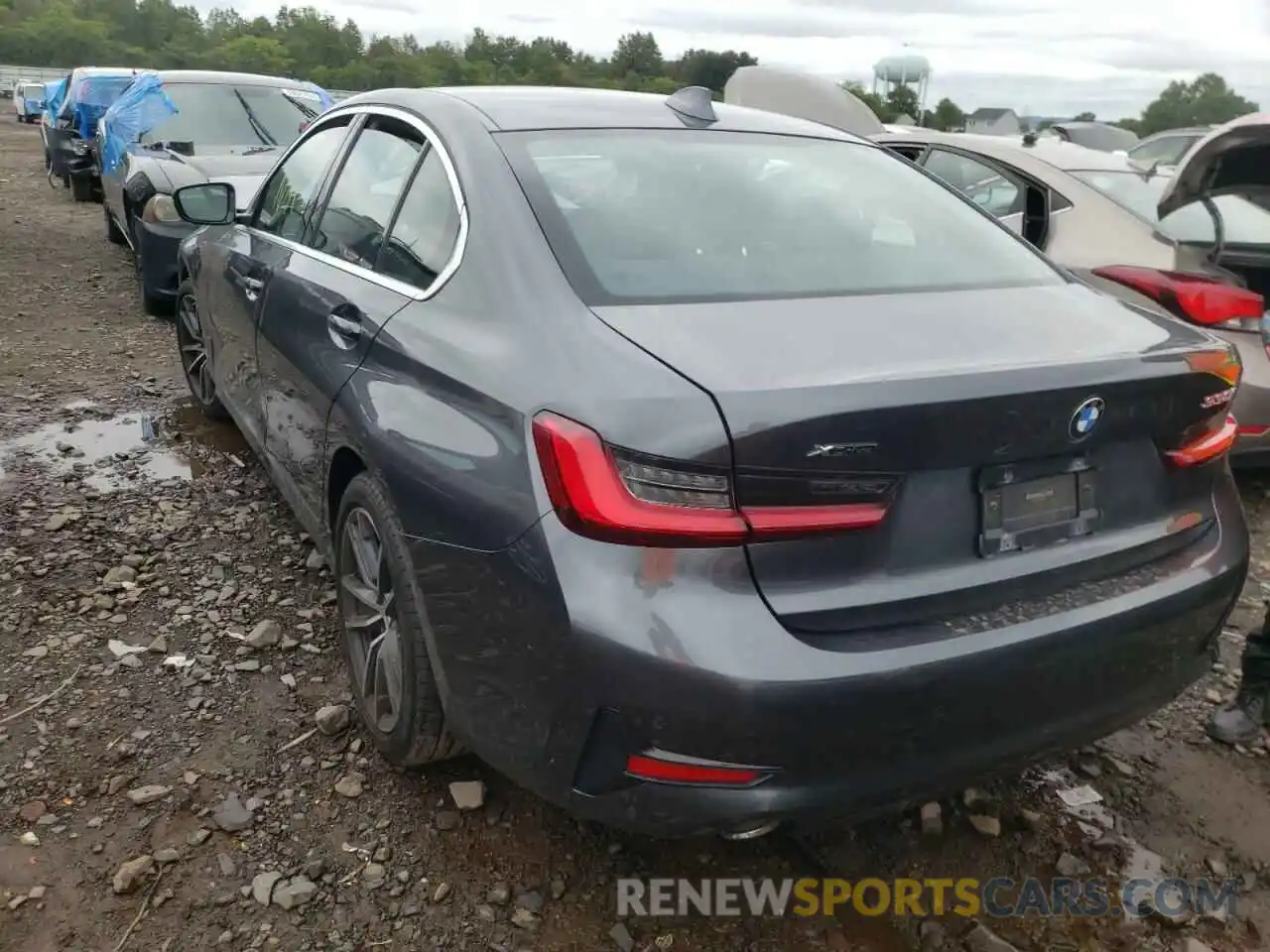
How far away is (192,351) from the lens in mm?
5246

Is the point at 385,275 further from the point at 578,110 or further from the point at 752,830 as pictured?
the point at 752,830

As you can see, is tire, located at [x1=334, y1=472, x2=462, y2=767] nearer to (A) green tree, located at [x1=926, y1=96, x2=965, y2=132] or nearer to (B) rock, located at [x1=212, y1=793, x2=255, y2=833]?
(B) rock, located at [x1=212, y1=793, x2=255, y2=833]

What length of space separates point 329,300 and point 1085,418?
1.90 meters

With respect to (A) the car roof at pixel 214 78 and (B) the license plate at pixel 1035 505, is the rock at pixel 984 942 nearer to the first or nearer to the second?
(B) the license plate at pixel 1035 505

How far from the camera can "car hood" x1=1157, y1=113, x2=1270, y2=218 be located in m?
3.84

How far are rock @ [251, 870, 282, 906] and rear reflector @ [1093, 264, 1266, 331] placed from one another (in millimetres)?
3672

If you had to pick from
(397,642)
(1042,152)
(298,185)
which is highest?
(1042,152)

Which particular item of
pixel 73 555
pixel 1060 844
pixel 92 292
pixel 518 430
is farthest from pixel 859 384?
pixel 92 292

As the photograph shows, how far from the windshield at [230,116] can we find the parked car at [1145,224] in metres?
4.70

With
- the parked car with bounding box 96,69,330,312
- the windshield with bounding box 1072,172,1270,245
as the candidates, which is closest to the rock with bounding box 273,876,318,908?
the windshield with bounding box 1072,172,1270,245

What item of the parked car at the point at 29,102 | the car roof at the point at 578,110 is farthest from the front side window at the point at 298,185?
the parked car at the point at 29,102

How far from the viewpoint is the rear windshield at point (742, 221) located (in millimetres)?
2244

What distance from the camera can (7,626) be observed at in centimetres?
333

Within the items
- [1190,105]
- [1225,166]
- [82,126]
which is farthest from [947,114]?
[1225,166]
